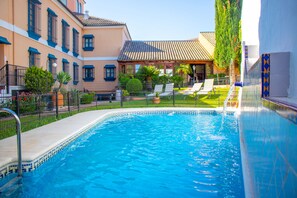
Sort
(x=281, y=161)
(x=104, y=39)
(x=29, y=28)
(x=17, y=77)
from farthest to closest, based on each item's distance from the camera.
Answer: (x=104, y=39), (x=29, y=28), (x=17, y=77), (x=281, y=161)

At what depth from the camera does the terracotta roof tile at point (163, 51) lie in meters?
24.9

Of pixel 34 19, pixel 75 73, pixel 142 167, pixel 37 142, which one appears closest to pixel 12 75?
pixel 34 19

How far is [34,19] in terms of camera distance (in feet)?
52.5

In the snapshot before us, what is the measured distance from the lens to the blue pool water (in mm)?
4355

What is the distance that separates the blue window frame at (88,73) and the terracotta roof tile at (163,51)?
326 centimetres

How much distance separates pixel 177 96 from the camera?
64.5ft

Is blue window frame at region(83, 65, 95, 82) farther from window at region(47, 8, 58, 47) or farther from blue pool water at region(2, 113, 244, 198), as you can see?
blue pool water at region(2, 113, 244, 198)

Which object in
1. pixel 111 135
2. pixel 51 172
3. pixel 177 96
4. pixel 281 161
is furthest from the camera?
pixel 177 96

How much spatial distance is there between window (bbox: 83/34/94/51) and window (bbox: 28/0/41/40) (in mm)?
9038

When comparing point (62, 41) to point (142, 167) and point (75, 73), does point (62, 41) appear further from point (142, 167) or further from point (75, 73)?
point (142, 167)

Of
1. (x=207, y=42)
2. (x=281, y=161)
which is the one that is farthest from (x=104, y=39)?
(x=281, y=161)

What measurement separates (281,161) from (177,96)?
1825 cm

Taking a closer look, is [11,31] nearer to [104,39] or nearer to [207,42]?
[104,39]

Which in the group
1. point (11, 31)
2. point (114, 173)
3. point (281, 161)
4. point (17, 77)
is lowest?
point (114, 173)
